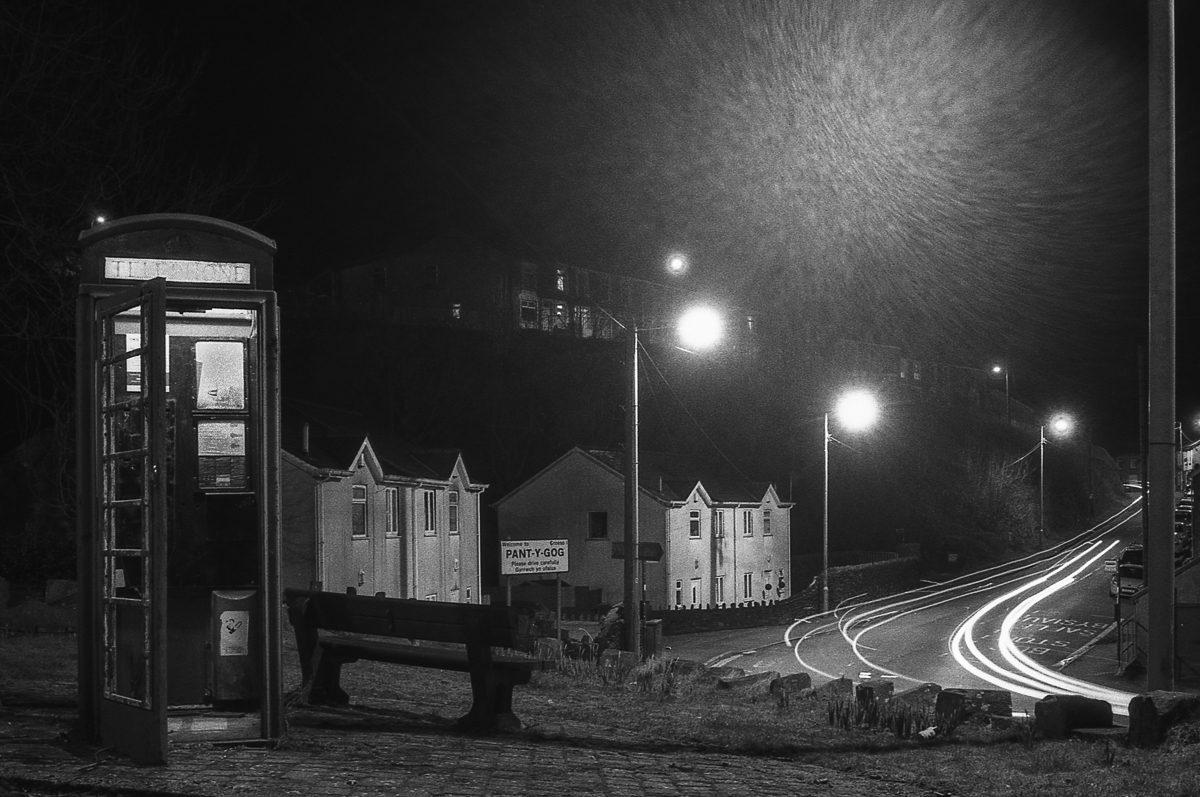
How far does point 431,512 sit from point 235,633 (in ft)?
112

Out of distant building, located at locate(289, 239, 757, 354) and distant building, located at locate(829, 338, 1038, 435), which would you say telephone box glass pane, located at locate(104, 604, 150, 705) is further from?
distant building, located at locate(829, 338, 1038, 435)

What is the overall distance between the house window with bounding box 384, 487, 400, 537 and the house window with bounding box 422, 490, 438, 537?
209cm

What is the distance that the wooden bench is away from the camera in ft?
30.3

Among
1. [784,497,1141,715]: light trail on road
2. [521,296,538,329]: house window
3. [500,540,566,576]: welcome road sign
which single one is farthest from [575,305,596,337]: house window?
[500,540,566,576]: welcome road sign

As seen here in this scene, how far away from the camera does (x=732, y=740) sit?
9.48m

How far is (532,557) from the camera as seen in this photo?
68.7ft

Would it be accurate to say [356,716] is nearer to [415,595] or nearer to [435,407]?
[415,595]

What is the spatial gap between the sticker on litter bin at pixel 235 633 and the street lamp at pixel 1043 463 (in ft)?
272

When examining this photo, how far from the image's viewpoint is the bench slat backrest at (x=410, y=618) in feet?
30.3

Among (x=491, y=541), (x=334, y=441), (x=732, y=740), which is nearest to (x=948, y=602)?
(x=491, y=541)

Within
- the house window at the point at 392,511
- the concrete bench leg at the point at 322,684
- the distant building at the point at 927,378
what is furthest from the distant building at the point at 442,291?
the concrete bench leg at the point at 322,684

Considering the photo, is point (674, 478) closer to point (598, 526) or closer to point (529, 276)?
point (598, 526)

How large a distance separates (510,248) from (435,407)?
13.9 m

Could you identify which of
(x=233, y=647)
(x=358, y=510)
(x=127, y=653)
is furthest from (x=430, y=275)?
(x=127, y=653)
